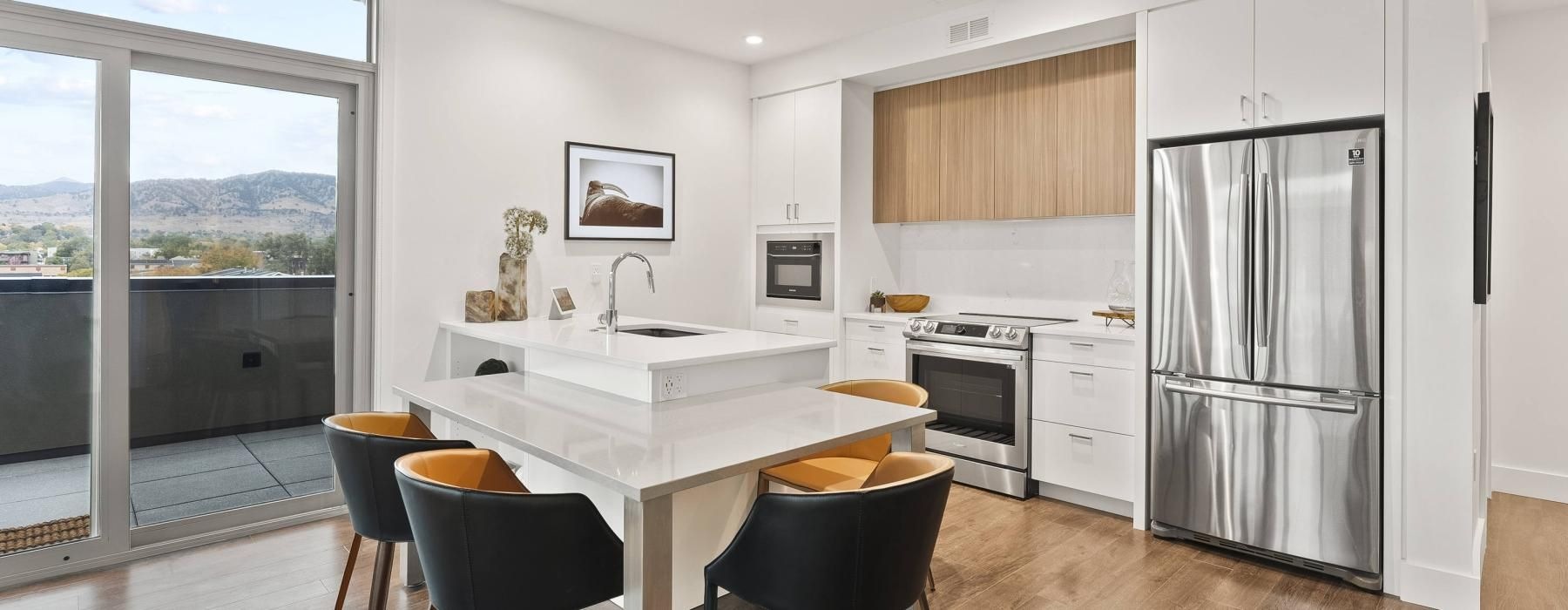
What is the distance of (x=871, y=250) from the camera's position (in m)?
5.21

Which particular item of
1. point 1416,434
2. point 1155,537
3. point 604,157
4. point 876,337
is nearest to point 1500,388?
point 1416,434

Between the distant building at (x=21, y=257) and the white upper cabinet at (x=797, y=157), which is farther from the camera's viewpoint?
the white upper cabinet at (x=797, y=157)

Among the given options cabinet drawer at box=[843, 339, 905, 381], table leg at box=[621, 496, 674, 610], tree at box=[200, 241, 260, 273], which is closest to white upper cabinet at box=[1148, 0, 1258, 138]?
cabinet drawer at box=[843, 339, 905, 381]

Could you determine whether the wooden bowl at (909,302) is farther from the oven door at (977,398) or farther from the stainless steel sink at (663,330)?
the stainless steel sink at (663,330)

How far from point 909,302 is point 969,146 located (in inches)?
40.7

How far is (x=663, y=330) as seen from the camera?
3762mm

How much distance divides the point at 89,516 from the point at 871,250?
409 centimetres

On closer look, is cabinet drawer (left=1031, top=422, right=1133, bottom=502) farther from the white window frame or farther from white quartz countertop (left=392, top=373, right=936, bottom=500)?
the white window frame

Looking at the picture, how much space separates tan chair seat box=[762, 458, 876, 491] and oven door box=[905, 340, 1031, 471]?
4.84ft

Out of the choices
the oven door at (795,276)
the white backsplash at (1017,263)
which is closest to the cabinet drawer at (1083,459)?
the white backsplash at (1017,263)

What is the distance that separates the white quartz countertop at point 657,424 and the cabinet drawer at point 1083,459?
177cm

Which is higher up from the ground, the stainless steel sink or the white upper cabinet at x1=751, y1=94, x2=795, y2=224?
the white upper cabinet at x1=751, y1=94, x2=795, y2=224

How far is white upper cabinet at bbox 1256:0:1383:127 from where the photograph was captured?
3.02m

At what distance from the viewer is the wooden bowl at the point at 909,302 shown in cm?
508
